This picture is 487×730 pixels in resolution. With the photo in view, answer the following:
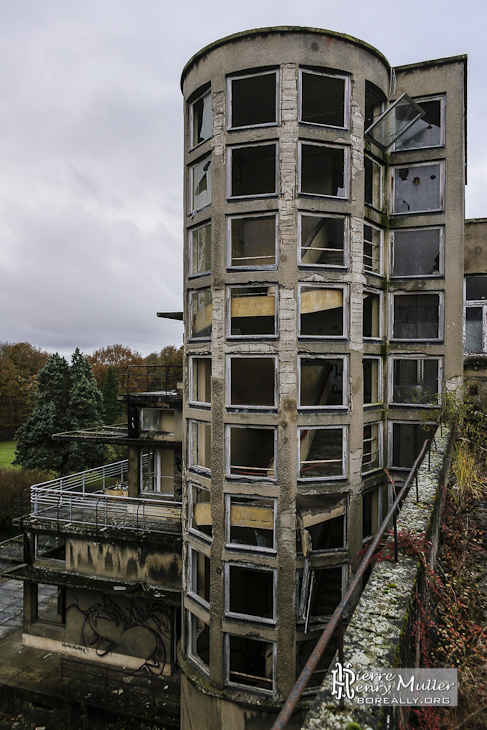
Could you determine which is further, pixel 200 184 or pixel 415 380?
pixel 415 380

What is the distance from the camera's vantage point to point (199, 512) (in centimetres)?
1279

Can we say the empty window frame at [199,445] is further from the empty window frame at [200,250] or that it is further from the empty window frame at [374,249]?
the empty window frame at [374,249]

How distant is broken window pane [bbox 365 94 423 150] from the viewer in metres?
12.8

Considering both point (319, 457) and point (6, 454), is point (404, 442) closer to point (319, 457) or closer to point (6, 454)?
point (319, 457)

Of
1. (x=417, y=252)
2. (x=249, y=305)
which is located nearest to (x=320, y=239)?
(x=249, y=305)

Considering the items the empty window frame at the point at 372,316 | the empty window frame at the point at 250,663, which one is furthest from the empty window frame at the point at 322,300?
the empty window frame at the point at 250,663

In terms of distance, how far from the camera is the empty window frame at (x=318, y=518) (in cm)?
1141

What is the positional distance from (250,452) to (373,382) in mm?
4588

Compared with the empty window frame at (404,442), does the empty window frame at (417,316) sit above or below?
above

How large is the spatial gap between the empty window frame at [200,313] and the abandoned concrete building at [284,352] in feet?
0.21

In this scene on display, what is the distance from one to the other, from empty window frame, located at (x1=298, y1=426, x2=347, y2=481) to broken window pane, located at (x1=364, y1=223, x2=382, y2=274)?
5.48 metres

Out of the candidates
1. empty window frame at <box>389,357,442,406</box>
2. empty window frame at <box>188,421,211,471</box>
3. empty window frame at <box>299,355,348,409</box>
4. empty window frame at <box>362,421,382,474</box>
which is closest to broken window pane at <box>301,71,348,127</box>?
empty window frame at <box>299,355,348,409</box>

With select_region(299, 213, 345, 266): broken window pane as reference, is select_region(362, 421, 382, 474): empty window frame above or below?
below

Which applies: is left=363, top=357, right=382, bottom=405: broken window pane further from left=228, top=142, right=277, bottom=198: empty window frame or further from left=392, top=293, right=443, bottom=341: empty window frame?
left=228, top=142, right=277, bottom=198: empty window frame
